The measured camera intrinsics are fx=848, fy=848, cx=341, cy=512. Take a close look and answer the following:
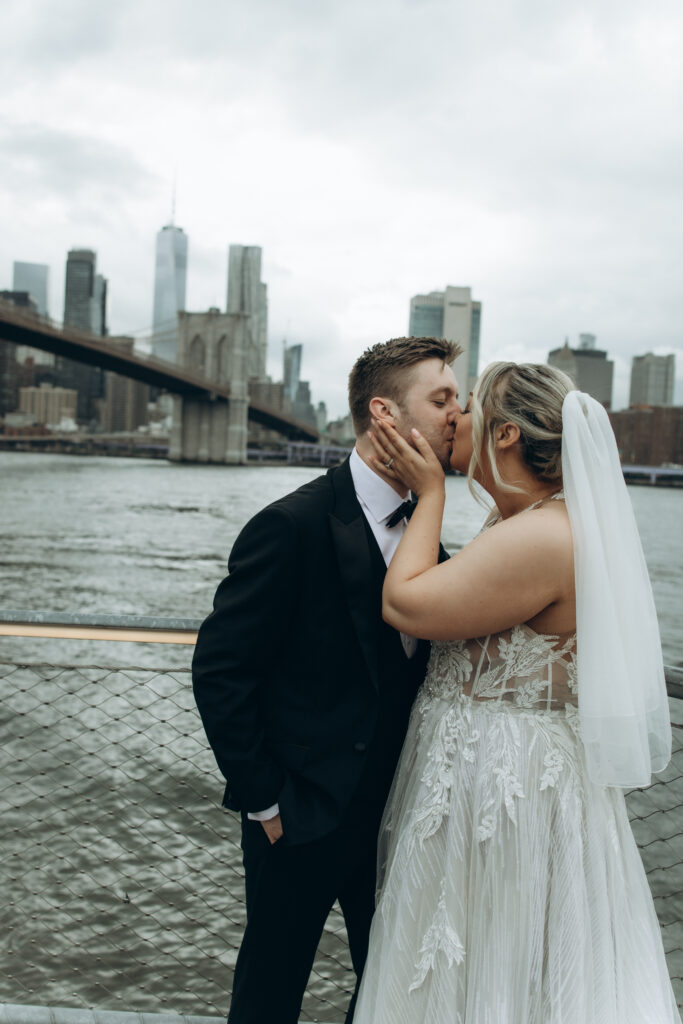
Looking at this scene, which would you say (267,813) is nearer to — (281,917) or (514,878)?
(281,917)

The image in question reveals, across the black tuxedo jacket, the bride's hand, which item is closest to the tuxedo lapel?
the black tuxedo jacket

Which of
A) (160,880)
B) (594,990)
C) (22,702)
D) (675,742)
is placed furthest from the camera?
(22,702)

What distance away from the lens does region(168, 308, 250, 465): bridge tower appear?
51656mm

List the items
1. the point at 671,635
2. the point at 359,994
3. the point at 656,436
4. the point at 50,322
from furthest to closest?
the point at 656,436, the point at 50,322, the point at 671,635, the point at 359,994

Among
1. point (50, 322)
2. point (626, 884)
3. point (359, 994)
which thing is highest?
point (50, 322)

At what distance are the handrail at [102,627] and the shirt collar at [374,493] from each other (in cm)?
47

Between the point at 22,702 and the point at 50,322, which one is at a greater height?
the point at 50,322

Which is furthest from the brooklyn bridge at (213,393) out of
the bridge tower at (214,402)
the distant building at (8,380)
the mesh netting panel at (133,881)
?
the mesh netting panel at (133,881)

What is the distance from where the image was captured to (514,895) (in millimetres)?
1288

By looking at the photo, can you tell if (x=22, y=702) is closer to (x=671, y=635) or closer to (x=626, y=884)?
(x=626, y=884)

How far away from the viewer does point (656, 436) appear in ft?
231

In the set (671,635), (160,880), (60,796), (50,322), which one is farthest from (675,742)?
(50,322)

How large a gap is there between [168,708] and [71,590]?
264 inches

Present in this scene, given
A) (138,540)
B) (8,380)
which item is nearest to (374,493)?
(138,540)
